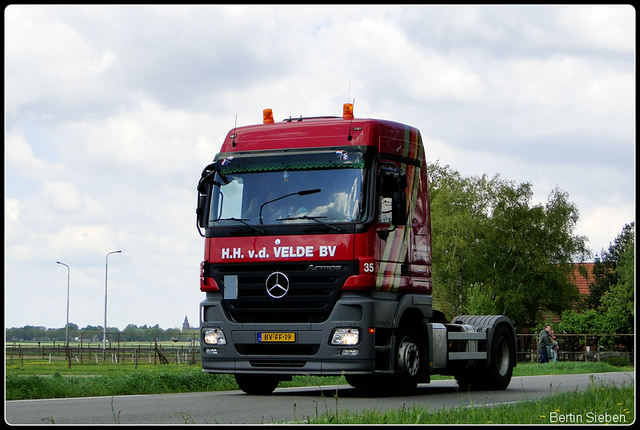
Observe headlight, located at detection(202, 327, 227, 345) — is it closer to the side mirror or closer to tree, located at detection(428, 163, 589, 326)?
the side mirror

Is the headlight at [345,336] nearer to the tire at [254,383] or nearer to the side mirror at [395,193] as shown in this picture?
the side mirror at [395,193]

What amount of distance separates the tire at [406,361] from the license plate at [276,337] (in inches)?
54.7

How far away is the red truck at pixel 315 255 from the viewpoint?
40.1 ft

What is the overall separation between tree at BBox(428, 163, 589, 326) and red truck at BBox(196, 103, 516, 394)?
155 feet

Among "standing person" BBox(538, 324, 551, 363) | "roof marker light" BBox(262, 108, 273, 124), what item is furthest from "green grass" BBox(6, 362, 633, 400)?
"standing person" BBox(538, 324, 551, 363)

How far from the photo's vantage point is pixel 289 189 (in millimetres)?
12562

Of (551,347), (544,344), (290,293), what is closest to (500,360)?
(290,293)

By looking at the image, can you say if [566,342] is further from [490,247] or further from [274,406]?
[274,406]

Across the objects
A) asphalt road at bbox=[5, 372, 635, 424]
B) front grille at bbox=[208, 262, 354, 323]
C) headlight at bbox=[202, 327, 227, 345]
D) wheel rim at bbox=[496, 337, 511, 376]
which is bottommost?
asphalt road at bbox=[5, 372, 635, 424]

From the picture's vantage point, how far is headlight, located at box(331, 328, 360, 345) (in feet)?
39.9

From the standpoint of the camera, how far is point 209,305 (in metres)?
13.0

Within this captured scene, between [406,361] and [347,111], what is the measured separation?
3.51m

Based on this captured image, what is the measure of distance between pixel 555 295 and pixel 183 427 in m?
57.2

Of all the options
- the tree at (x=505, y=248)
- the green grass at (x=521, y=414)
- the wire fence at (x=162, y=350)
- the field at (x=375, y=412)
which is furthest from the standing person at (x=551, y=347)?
the tree at (x=505, y=248)
